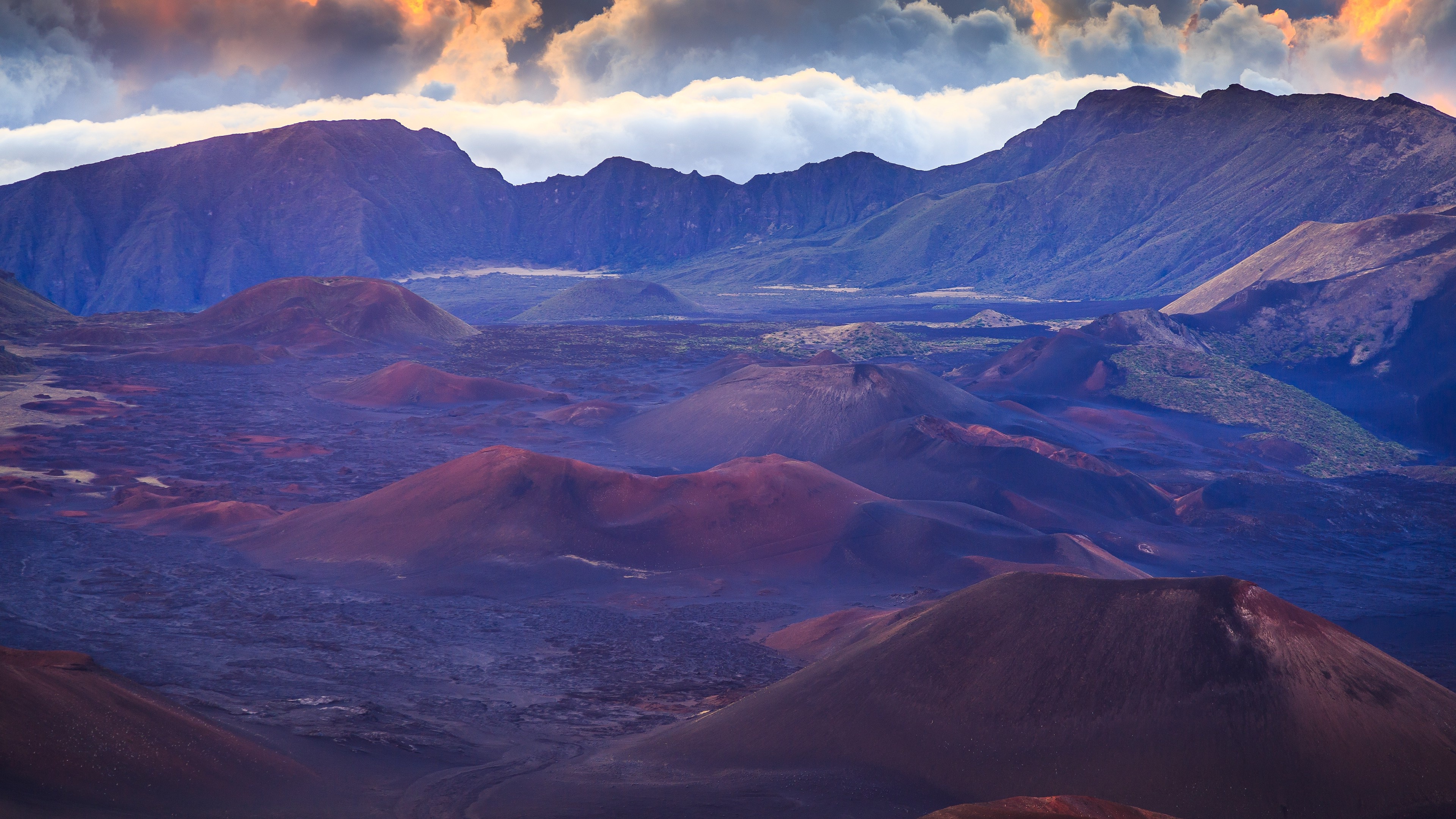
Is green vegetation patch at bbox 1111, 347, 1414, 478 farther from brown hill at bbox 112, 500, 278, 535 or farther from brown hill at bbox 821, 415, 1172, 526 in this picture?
brown hill at bbox 112, 500, 278, 535

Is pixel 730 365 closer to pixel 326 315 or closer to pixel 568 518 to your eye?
pixel 326 315

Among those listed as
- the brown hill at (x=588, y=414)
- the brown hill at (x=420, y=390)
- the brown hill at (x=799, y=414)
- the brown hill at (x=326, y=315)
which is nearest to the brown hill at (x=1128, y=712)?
the brown hill at (x=799, y=414)

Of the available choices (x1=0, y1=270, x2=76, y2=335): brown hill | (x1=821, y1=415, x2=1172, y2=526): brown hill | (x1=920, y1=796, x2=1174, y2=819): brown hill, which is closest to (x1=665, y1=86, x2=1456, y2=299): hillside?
(x1=821, y1=415, x2=1172, y2=526): brown hill

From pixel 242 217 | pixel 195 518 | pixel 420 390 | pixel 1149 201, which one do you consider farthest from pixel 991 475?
pixel 242 217

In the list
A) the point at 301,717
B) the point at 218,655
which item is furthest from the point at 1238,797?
the point at 218,655

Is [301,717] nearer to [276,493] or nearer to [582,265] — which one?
[276,493]
